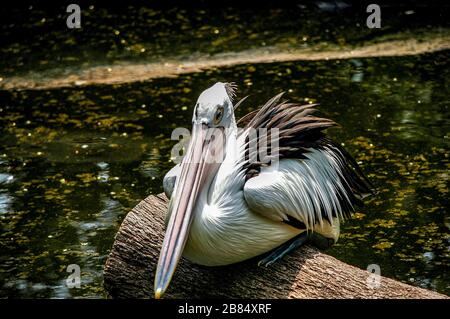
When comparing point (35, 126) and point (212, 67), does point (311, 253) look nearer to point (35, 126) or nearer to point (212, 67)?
point (35, 126)

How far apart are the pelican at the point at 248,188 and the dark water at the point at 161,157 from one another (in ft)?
3.23

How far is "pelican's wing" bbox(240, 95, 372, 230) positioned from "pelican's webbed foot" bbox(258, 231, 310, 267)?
0.23 feet

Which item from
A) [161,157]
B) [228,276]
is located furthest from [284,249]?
[161,157]

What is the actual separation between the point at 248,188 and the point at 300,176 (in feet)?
1.24

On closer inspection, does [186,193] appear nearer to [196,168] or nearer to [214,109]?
[196,168]

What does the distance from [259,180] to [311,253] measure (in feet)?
1.42

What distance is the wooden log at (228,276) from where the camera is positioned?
4074 mm

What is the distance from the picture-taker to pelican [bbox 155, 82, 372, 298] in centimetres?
409

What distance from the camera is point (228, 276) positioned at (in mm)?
4277

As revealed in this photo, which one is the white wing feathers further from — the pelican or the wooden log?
the wooden log

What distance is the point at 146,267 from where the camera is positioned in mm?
4445

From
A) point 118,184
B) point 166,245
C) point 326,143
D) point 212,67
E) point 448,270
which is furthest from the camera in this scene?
point 212,67

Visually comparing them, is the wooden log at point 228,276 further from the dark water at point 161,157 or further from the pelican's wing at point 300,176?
the dark water at point 161,157
